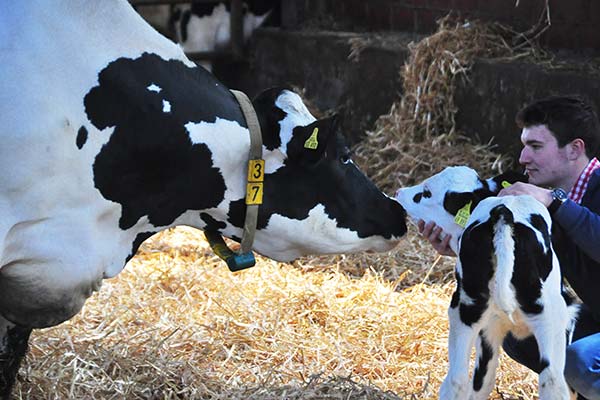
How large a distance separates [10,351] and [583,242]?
2.00 meters

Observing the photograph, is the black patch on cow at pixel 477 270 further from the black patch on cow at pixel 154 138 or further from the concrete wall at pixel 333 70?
the concrete wall at pixel 333 70

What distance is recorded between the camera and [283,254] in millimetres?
3945

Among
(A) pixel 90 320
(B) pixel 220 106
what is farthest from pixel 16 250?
(A) pixel 90 320

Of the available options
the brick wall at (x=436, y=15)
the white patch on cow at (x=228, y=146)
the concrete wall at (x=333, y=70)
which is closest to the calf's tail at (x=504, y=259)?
the white patch on cow at (x=228, y=146)

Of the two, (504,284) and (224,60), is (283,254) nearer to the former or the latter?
(504,284)

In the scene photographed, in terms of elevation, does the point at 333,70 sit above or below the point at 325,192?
below

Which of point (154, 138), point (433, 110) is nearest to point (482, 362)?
point (154, 138)

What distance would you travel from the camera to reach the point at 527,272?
11.1 feet

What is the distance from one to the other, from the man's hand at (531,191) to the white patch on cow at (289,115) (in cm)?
70

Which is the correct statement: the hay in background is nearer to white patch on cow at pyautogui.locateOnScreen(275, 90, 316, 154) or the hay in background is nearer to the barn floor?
the barn floor

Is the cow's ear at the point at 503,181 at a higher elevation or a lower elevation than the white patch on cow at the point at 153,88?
lower

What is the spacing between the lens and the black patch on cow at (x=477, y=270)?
3.43 meters

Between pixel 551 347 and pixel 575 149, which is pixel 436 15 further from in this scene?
pixel 551 347

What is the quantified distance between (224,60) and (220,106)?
19.3ft
